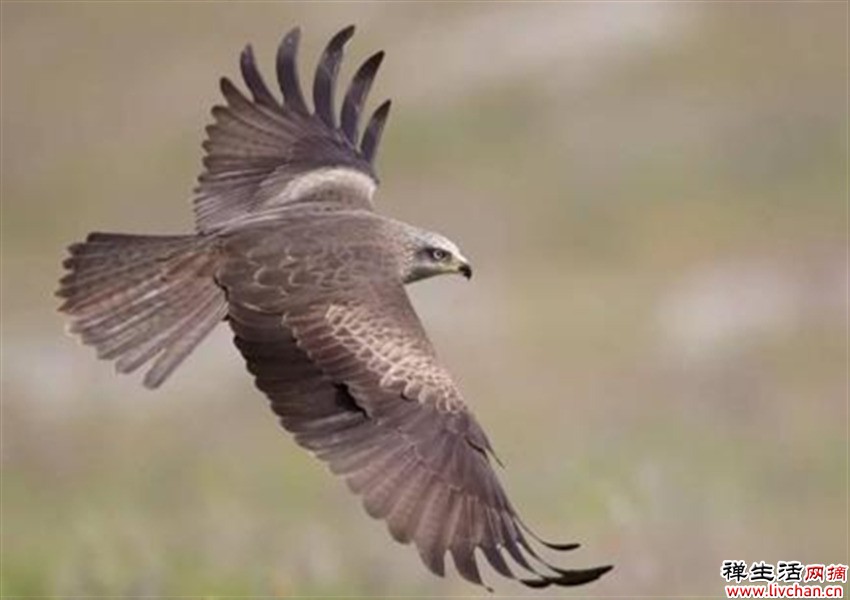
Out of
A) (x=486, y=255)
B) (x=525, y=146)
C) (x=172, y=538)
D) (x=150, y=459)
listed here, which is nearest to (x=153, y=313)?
(x=172, y=538)

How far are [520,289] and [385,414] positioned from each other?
13.4 metres

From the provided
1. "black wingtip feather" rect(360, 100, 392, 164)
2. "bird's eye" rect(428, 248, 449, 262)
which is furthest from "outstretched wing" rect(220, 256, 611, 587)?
"black wingtip feather" rect(360, 100, 392, 164)

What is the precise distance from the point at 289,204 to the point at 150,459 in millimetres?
Result: 8030

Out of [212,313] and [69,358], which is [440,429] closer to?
[212,313]

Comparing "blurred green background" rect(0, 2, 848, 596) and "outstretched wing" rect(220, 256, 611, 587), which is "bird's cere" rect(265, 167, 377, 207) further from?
"blurred green background" rect(0, 2, 848, 596)

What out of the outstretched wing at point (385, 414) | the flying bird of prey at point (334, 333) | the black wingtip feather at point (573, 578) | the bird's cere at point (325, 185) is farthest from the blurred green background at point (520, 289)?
the black wingtip feather at point (573, 578)

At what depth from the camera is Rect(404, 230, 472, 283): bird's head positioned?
11094 mm

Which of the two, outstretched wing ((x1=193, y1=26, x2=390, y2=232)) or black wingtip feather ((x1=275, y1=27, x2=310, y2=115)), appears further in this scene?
black wingtip feather ((x1=275, y1=27, x2=310, y2=115))

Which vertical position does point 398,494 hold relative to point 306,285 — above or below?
below

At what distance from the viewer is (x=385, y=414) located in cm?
1009

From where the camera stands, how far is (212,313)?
35.2 feet

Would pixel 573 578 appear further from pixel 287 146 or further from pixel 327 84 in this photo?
pixel 327 84

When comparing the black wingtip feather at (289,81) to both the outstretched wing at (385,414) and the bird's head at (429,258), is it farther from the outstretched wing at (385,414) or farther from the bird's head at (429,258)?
the outstretched wing at (385,414)

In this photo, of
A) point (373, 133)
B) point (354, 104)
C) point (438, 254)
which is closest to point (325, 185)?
point (373, 133)
